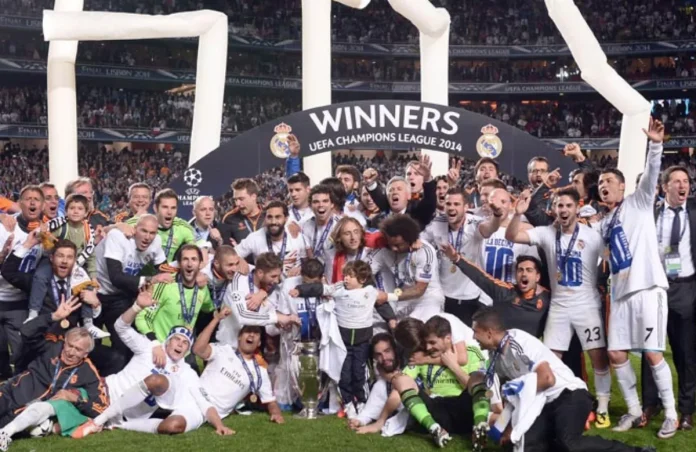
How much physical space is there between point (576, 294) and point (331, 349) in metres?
1.91

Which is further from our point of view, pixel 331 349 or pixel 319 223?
pixel 319 223

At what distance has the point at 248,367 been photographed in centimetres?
674

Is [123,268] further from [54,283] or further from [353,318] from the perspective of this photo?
[353,318]

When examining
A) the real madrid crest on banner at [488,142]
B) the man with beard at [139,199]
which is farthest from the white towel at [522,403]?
the real madrid crest on banner at [488,142]

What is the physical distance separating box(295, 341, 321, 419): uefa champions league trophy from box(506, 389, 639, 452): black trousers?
75.9 inches

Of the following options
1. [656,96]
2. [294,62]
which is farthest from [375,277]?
[656,96]

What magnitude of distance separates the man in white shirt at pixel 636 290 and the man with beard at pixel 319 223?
88.6 inches

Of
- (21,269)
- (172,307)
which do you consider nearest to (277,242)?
(172,307)

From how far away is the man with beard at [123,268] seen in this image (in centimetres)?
695

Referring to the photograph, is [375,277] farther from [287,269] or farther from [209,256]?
[209,256]

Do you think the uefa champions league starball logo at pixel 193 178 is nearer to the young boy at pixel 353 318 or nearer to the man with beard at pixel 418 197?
the man with beard at pixel 418 197

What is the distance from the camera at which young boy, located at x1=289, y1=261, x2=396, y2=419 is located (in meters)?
6.75

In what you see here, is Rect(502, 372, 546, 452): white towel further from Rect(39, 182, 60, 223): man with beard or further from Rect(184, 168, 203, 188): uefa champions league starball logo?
Rect(184, 168, 203, 188): uefa champions league starball logo

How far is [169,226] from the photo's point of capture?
748cm
